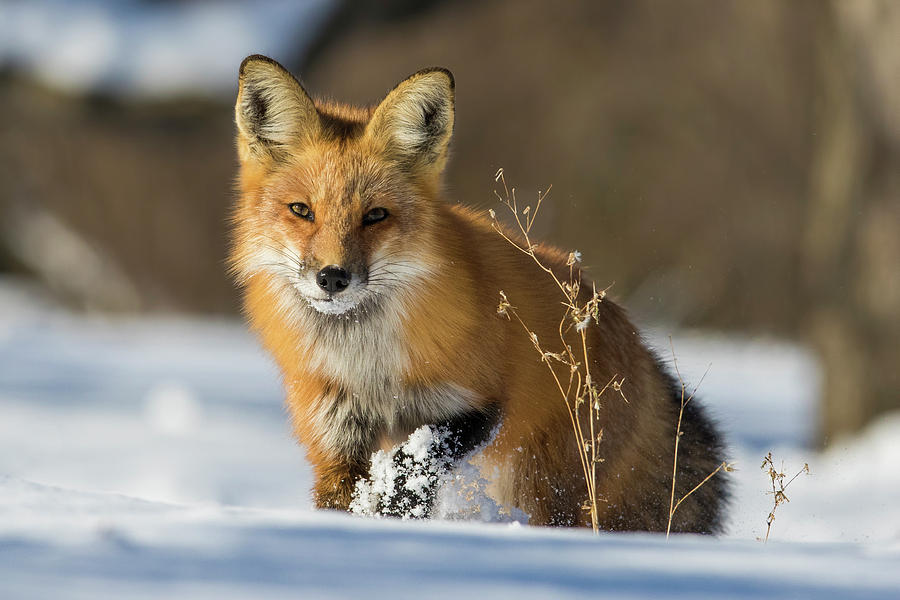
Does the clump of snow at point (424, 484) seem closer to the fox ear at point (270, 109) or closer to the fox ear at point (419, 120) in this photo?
the fox ear at point (419, 120)

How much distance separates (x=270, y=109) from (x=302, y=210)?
462mm

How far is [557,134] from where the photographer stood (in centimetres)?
1282

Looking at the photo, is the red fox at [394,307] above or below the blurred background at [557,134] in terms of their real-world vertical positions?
below

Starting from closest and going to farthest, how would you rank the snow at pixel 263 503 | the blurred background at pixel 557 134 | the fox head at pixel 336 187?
the snow at pixel 263 503 < the fox head at pixel 336 187 < the blurred background at pixel 557 134

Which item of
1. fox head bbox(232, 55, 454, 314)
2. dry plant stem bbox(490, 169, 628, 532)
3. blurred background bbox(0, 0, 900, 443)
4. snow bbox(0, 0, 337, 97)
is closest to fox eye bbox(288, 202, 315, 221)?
fox head bbox(232, 55, 454, 314)

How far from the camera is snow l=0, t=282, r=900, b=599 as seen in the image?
170cm

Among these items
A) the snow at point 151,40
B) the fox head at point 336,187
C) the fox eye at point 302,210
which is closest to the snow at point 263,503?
the fox head at point 336,187

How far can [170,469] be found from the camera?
22.9ft

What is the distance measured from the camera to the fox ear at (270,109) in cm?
347

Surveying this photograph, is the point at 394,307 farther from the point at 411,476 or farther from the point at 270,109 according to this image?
the point at 270,109

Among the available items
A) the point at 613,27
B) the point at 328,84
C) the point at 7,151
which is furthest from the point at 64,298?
the point at 613,27

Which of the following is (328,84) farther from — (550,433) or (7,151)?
(550,433)

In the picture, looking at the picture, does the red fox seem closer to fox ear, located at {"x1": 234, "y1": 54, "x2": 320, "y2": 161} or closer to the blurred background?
fox ear, located at {"x1": 234, "y1": 54, "x2": 320, "y2": 161}

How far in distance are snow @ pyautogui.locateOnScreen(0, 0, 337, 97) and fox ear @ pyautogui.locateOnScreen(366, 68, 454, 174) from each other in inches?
429
